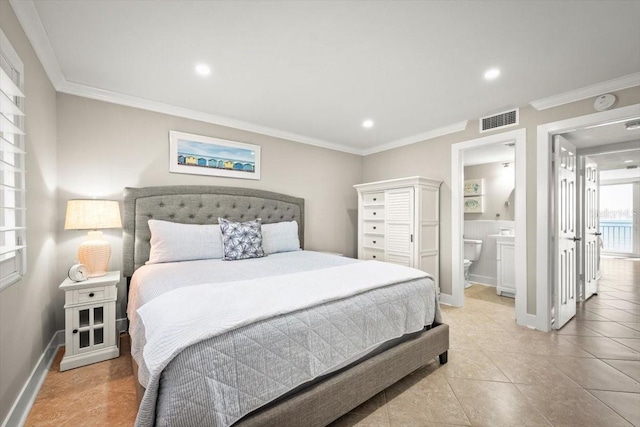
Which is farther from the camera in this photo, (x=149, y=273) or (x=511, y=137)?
(x=511, y=137)

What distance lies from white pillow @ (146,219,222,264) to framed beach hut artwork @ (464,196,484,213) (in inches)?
181

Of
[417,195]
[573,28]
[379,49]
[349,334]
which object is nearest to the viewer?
[349,334]

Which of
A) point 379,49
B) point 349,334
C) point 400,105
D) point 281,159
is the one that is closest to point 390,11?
point 379,49

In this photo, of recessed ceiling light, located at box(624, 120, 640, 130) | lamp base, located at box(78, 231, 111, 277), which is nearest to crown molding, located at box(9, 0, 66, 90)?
lamp base, located at box(78, 231, 111, 277)

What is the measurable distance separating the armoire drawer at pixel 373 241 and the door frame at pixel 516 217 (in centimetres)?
95

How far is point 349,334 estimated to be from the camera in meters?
1.49

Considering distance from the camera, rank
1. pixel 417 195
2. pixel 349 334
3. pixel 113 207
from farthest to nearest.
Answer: pixel 417 195
pixel 113 207
pixel 349 334

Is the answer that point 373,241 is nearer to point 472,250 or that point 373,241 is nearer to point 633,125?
point 472,250

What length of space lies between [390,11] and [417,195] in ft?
7.49

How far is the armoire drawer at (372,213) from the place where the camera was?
404 centimetres

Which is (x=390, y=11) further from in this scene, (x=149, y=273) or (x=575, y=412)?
(x=575, y=412)

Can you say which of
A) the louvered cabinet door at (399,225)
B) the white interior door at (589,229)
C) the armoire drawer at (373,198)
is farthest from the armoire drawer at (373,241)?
the white interior door at (589,229)

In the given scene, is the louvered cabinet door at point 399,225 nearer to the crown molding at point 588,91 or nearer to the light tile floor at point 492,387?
the light tile floor at point 492,387

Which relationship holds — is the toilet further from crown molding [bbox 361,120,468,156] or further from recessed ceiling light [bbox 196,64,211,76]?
recessed ceiling light [bbox 196,64,211,76]
